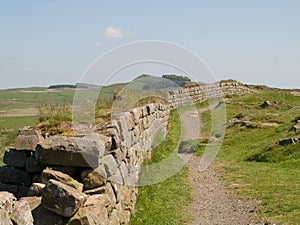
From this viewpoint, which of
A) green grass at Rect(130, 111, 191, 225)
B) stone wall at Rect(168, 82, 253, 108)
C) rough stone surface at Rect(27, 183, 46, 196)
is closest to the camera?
rough stone surface at Rect(27, 183, 46, 196)

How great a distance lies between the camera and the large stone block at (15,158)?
764 centimetres

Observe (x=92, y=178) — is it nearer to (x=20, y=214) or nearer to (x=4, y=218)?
(x=20, y=214)

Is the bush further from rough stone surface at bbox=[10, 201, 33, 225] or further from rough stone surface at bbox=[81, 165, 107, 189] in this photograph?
rough stone surface at bbox=[10, 201, 33, 225]

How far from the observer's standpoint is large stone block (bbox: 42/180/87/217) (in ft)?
19.0

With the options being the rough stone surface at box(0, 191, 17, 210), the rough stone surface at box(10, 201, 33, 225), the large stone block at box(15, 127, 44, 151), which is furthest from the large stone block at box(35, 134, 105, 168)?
the rough stone surface at box(10, 201, 33, 225)

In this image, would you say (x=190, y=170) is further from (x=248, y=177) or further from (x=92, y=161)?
(x=92, y=161)

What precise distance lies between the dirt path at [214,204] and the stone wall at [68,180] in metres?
1.82

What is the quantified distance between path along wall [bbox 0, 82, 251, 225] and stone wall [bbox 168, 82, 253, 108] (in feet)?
64.9

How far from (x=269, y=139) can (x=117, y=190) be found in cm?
1206

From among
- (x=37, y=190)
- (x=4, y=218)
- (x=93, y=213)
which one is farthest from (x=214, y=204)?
(x=4, y=218)

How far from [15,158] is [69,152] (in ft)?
4.42

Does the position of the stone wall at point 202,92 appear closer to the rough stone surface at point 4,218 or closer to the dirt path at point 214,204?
the dirt path at point 214,204

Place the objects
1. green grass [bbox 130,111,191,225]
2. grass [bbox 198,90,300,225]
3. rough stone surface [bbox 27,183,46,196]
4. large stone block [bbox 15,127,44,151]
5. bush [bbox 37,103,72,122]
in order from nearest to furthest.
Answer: rough stone surface [bbox 27,183,46,196]
large stone block [bbox 15,127,44,151]
green grass [bbox 130,111,191,225]
grass [bbox 198,90,300,225]
bush [bbox 37,103,72,122]

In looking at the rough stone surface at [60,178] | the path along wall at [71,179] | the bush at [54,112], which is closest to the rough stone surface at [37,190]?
the path along wall at [71,179]
